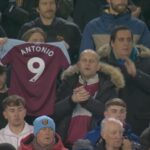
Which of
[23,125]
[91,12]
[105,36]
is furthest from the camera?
[91,12]

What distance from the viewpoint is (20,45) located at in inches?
461

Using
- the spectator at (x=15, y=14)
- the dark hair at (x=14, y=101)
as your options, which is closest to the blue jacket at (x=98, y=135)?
the dark hair at (x=14, y=101)

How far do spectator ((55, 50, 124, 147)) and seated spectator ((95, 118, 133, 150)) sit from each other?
96 cm

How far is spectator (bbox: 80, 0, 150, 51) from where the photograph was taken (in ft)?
40.7

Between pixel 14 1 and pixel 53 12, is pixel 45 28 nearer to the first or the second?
pixel 53 12

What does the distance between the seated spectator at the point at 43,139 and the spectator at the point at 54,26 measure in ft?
7.80

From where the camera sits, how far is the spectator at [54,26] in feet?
41.5

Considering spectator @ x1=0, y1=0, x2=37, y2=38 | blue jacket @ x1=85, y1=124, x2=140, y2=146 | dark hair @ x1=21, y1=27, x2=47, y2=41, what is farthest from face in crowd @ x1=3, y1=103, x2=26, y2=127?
spectator @ x1=0, y1=0, x2=37, y2=38

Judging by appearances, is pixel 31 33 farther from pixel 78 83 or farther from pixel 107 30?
pixel 107 30

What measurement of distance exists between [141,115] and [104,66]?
821 mm

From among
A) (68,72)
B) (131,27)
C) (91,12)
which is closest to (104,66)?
(68,72)

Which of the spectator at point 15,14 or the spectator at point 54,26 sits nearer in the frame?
the spectator at point 54,26

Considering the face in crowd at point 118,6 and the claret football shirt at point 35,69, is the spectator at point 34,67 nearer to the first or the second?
the claret football shirt at point 35,69

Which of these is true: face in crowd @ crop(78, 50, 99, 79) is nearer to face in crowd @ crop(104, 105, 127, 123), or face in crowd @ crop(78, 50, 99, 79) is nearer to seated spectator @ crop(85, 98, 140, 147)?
seated spectator @ crop(85, 98, 140, 147)
